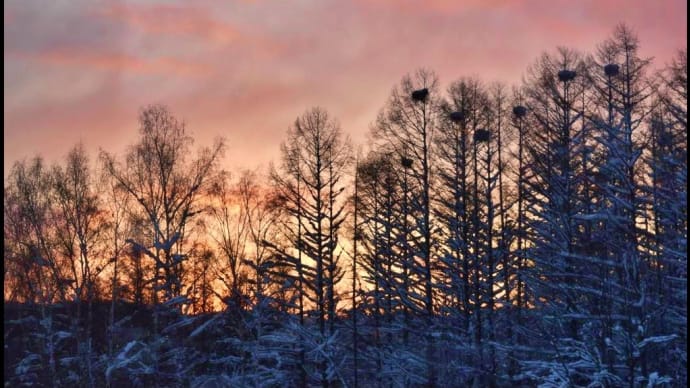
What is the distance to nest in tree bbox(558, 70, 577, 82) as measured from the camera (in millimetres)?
26422

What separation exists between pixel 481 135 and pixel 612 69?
658 centimetres

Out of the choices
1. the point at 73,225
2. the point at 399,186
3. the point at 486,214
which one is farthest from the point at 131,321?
the point at 486,214

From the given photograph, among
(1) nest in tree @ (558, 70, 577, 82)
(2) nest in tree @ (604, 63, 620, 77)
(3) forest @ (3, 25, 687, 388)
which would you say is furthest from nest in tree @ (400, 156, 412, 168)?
(2) nest in tree @ (604, 63, 620, 77)

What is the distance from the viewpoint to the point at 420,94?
2912 centimetres

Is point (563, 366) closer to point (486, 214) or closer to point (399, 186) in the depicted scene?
point (486, 214)

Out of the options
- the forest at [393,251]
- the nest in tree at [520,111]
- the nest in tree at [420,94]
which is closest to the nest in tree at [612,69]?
the forest at [393,251]

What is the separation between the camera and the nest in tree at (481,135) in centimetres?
2897

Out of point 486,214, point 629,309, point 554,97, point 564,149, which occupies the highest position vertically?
point 554,97

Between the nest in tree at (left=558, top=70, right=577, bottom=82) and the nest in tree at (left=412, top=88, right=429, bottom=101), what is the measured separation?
18.0 feet

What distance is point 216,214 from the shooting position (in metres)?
36.6

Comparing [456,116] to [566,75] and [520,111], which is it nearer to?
[520,111]

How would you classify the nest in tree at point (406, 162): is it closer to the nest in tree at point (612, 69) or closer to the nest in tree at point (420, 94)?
the nest in tree at point (420, 94)

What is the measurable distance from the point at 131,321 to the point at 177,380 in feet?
31.0

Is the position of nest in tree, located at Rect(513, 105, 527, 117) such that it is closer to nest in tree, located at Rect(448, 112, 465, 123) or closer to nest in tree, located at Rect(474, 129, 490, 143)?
nest in tree, located at Rect(474, 129, 490, 143)
